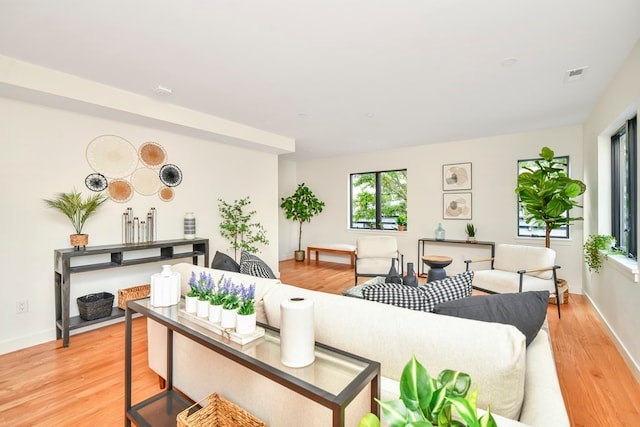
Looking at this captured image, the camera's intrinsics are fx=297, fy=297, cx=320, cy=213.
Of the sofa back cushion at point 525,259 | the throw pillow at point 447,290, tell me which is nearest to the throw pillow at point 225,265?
the throw pillow at point 447,290

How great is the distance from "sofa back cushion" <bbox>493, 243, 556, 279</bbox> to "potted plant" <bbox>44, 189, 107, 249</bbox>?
4.77 meters

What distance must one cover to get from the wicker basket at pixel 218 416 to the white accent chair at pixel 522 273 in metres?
2.84

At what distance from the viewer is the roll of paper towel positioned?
1021 mm

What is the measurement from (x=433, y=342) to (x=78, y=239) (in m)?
3.31

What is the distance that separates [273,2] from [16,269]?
10.6 feet

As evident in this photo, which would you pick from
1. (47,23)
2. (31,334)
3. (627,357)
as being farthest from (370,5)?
(31,334)

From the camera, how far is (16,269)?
2742 mm

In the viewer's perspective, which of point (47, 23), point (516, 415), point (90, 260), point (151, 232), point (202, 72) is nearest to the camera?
point (516, 415)

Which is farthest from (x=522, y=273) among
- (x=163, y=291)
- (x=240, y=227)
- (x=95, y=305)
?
(x=95, y=305)

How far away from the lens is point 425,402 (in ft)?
2.12

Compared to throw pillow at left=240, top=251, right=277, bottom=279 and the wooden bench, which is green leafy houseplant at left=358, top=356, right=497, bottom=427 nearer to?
throw pillow at left=240, top=251, right=277, bottom=279

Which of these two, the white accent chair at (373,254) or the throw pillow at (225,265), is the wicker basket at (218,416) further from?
the white accent chair at (373,254)

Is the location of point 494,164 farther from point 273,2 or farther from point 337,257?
point 273,2

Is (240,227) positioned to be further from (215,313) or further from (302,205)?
(215,313)
